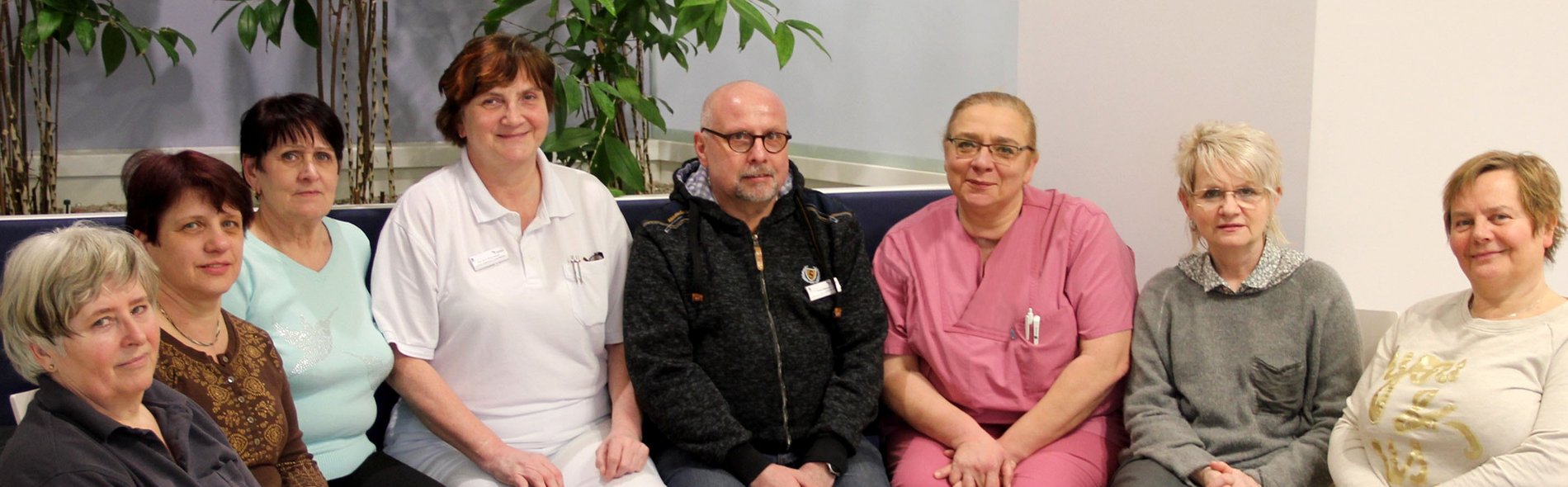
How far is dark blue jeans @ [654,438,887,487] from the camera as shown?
8.20 ft

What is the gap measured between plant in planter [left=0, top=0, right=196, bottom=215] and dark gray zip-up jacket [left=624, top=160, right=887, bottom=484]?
1.61m

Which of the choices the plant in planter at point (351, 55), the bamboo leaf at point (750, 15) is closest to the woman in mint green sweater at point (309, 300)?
the plant in planter at point (351, 55)

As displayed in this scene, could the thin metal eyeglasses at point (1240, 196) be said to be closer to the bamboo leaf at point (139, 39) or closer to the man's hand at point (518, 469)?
the man's hand at point (518, 469)

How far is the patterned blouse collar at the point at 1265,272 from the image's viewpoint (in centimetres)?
251

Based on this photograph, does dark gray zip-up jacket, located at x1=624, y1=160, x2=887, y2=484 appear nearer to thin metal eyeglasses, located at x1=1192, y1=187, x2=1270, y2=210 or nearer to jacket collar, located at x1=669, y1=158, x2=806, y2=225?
jacket collar, located at x1=669, y1=158, x2=806, y2=225

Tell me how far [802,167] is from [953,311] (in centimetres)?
174

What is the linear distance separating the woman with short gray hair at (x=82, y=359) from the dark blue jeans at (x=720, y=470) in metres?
1.01

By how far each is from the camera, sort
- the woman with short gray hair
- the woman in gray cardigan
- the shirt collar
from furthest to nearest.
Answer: the shirt collar < the woman in gray cardigan < the woman with short gray hair

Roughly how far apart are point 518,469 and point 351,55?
7.43 feet

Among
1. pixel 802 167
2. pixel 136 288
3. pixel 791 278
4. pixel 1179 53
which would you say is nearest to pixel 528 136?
pixel 791 278

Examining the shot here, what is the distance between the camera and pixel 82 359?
67.0 inches

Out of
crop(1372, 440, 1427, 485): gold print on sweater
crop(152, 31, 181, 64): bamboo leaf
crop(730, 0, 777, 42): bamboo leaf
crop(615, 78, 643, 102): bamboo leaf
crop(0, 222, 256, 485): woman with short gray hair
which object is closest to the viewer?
crop(0, 222, 256, 485): woman with short gray hair

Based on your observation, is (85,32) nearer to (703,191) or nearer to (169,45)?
(169,45)

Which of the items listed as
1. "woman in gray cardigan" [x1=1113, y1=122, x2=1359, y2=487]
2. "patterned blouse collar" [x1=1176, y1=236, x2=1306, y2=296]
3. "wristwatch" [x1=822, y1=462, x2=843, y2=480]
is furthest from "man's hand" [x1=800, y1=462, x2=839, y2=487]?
"patterned blouse collar" [x1=1176, y1=236, x2=1306, y2=296]
